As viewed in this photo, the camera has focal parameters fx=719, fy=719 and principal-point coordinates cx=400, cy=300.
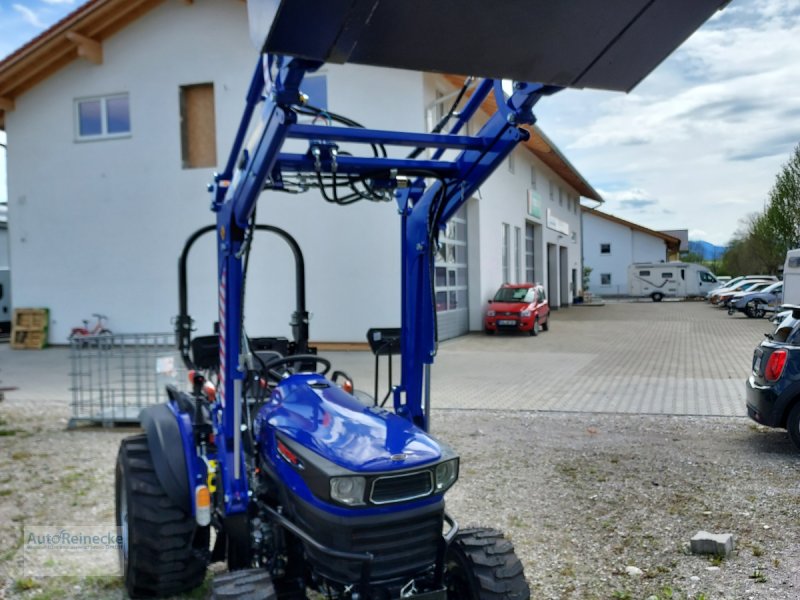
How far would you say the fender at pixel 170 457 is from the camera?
3.55 metres

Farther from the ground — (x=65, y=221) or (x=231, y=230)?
(x=65, y=221)

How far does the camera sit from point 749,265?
2093 inches

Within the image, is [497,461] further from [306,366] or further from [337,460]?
[337,460]

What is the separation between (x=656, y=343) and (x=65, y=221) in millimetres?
15116

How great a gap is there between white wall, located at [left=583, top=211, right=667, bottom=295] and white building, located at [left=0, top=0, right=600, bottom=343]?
40.5 meters

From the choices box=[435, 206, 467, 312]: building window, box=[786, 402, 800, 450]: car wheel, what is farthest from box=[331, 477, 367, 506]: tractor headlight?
box=[435, 206, 467, 312]: building window

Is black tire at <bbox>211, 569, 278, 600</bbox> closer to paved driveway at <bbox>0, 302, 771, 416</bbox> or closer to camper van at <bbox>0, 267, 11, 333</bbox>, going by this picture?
paved driveway at <bbox>0, 302, 771, 416</bbox>

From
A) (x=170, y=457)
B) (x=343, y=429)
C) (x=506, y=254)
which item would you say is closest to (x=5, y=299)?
(x=506, y=254)

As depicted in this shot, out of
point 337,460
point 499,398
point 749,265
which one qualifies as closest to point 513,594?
point 337,460

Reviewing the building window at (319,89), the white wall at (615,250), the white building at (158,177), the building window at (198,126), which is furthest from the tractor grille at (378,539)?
the white wall at (615,250)

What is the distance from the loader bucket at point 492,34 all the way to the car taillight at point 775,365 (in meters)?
5.09

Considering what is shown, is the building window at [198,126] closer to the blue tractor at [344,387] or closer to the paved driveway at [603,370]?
the paved driveway at [603,370]

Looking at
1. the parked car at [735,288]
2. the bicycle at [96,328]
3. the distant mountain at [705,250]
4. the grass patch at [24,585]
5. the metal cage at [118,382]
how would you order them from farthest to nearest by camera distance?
the distant mountain at [705,250]
the parked car at [735,288]
the bicycle at [96,328]
the metal cage at [118,382]
the grass patch at [24,585]

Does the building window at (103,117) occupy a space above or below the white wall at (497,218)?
above
